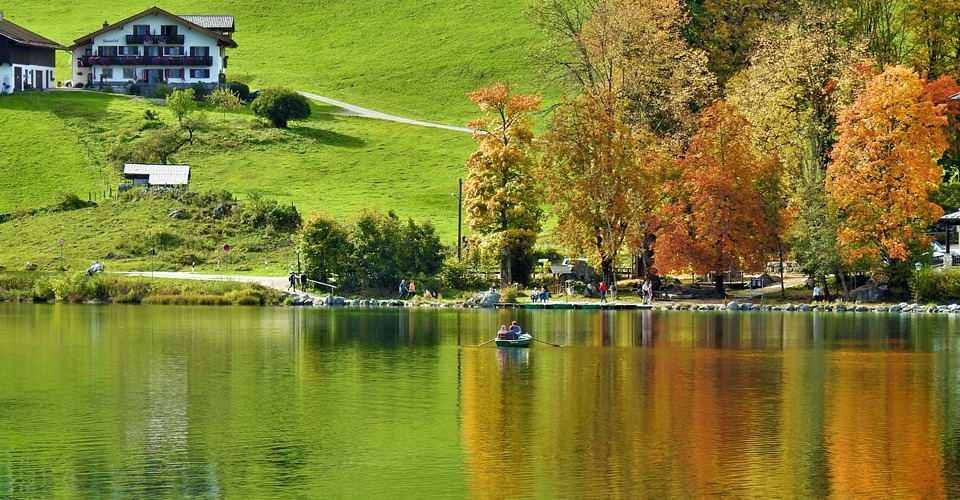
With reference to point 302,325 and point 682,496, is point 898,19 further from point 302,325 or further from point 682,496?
point 682,496

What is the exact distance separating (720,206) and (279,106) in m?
64.4

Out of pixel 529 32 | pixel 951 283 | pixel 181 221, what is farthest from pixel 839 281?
pixel 529 32

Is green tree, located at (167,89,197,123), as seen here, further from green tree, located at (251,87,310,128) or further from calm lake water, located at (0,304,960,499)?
calm lake water, located at (0,304,960,499)

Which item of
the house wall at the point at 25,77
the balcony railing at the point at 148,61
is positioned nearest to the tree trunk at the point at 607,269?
the balcony railing at the point at 148,61

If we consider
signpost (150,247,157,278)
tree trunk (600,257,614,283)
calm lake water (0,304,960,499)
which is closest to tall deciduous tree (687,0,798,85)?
tree trunk (600,257,614,283)

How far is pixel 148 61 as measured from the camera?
15438 centimetres

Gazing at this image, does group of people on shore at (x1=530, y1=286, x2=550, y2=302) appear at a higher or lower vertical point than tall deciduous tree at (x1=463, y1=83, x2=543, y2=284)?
lower

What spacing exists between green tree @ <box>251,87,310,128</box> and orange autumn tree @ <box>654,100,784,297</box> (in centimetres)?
6061

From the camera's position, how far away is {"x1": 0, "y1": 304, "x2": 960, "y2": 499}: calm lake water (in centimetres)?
3162

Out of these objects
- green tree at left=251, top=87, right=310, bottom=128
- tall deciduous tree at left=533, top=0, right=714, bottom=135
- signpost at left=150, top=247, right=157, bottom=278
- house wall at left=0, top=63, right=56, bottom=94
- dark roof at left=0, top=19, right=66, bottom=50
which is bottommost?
signpost at left=150, top=247, right=157, bottom=278

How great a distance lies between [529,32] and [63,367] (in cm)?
12989

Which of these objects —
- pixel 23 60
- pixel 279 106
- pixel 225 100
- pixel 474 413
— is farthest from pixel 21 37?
pixel 474 413

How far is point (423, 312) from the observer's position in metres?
82.6

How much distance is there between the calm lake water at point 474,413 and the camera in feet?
104
